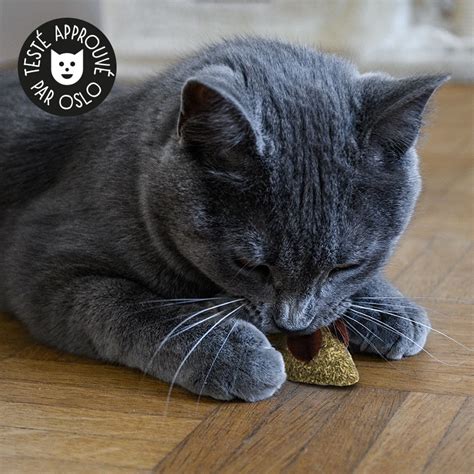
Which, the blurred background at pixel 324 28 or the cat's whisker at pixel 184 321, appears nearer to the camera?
the cat's whisker at pixel 184 321

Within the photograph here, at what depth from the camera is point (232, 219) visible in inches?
49.4

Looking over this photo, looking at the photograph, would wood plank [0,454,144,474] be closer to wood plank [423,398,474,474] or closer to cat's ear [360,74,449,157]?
wood plank [423,398,474,474]

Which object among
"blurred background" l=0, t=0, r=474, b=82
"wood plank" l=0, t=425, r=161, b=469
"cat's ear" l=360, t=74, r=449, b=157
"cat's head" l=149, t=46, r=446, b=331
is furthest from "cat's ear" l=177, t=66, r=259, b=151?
"blurred background" l=0, t=0, r=474, b=82

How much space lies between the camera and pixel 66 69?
1715mm

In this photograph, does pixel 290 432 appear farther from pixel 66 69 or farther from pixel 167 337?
pixel 66 69

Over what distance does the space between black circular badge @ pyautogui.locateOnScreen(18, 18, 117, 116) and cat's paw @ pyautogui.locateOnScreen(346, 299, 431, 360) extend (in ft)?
1.97

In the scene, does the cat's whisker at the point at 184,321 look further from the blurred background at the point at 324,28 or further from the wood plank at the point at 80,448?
the blurred background at the point at 324,28

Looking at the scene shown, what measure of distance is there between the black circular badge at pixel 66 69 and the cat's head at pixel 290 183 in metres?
0.43

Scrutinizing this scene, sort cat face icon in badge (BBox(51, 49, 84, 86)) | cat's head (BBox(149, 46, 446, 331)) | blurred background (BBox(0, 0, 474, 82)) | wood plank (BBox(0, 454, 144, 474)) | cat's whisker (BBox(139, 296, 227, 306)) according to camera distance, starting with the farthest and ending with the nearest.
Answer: blurred background (BBox(0, 0, 474, 82)) → cat face icon in badge (BBox(51, 49, 84, 86)) → cat's whisker (BBox(139, 296, 227, 306)) → cat's head (BBox(149, 46, 446, 331)) → wood plank (BBox(0, 454, 144, 474))

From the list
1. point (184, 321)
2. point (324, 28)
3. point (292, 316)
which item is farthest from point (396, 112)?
point (324, 28)

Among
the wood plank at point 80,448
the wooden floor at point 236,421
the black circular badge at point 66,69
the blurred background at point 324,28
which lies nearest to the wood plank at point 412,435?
the wooden floor at point 236,421

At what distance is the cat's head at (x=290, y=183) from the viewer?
1.24m

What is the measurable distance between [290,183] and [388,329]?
324 mm

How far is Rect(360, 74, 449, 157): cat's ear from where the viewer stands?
125 centimetres
